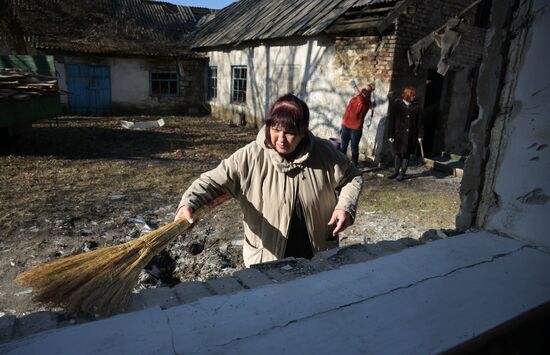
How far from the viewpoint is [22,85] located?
7.68 m

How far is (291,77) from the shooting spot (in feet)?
35.7

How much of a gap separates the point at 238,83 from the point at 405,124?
28.5 ft

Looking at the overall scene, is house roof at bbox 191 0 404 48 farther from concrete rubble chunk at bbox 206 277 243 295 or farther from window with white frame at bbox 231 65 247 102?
concrete rubble chunk at bbox 206 277 243 295

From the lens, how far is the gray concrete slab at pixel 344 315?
3.41ft

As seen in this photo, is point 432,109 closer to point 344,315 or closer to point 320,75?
point 320,75

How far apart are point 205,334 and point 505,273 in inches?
50.7

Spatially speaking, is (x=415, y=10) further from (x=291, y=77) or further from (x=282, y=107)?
(x=282, y=107)

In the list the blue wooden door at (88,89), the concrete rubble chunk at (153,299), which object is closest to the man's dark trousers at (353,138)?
the concrete rubble chunk at (153,299)

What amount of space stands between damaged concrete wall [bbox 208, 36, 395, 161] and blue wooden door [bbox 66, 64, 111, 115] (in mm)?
5529

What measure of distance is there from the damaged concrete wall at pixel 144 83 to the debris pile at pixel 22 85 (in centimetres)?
667

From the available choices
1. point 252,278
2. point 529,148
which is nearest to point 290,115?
point 252,278

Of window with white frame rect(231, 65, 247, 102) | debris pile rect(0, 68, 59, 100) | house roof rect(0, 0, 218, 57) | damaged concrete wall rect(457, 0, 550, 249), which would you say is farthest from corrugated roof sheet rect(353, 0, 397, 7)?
house roof rect(0, 0, 218, 57)

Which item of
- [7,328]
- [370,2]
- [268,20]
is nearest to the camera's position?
[7,328]

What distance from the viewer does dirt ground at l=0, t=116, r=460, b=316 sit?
12.5 ft
